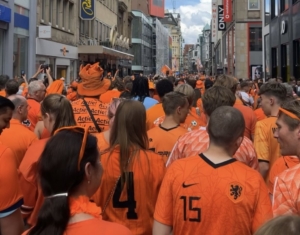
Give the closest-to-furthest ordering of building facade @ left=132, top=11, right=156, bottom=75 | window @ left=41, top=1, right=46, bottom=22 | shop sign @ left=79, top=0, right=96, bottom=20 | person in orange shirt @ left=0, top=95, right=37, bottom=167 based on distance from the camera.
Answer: person in orange shirt @ left=0, top=95, right=37, bottom=167, window @ left=41, top=1, right=46, bottom=22, shop sign @ left=79, top=0, right=96, bottom=20, building facade @ left=132, top=11, right=156, bottom=75

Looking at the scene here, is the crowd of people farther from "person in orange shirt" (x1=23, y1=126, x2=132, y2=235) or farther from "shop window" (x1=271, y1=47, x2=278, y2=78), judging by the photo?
"shop window" (x1=271, y1=47, x2=278, y2=78)

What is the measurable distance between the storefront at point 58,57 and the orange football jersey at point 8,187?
2416 centimetres

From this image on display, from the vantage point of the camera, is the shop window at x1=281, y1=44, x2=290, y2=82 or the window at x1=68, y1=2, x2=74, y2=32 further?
the window at x1=68, y1=2, x2=74, y2=32

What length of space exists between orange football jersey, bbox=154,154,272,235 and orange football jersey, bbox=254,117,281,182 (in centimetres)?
171

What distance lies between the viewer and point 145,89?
857cm

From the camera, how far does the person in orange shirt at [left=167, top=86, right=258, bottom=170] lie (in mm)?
3883

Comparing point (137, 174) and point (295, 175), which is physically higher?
point (295, 175)

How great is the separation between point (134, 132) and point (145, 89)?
4.69m

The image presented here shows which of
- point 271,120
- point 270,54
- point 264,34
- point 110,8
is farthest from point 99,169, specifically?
point 110,8

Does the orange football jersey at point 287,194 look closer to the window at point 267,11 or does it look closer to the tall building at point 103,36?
the tall building at point 103,36

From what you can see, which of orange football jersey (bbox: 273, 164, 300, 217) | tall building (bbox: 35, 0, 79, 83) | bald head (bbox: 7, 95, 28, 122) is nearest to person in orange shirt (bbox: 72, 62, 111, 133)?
bald head (bbox: 7, 95, 28, 122)

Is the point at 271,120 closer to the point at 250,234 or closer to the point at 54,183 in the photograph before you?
the point at 250,234

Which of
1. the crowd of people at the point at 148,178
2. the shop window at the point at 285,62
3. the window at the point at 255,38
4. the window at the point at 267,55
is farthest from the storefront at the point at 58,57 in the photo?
the window at the point at 255,38

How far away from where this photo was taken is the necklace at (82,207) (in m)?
2.30
